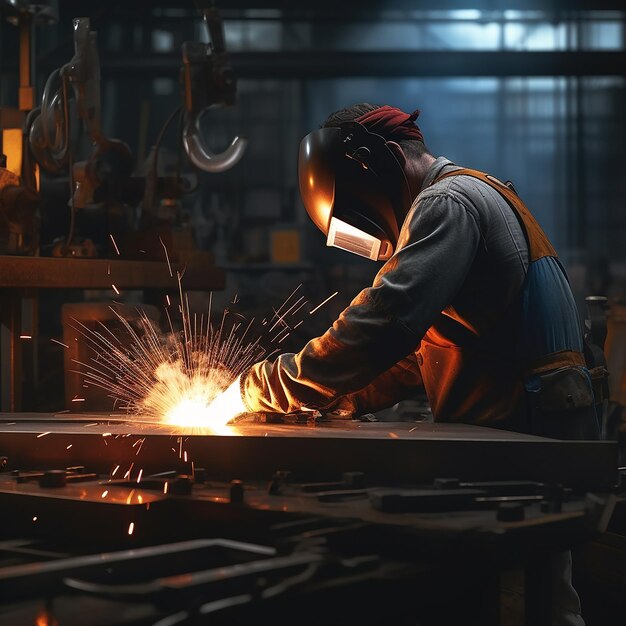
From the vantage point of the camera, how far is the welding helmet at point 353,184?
2.45 m

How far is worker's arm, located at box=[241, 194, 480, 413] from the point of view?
208 cm

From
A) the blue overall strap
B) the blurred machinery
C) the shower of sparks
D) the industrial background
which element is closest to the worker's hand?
the shower of sparks

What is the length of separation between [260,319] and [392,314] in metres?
3.59

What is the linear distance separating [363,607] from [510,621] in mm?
1574

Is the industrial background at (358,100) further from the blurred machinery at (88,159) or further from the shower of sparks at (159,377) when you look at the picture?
the shower of sparks at (159,377)

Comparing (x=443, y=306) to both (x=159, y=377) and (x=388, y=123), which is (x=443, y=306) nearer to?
(x=388, y=123)

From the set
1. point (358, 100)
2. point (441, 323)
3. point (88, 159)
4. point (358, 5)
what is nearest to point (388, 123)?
point (441, 323)

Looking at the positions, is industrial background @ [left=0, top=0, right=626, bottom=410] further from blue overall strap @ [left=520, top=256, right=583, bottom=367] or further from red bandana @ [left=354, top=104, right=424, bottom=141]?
blue overall strap @ [left=520, top=256, right=583, bottom=367]

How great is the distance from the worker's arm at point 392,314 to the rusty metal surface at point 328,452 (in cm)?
11

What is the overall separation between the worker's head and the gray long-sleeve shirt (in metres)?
0.11

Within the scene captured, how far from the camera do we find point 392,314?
2072 mm

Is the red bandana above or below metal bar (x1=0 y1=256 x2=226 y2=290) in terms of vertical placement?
above

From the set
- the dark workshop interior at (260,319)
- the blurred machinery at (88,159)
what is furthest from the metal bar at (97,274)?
the blurred machinery at (88,159)

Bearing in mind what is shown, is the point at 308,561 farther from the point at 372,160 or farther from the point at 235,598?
the point at 372,160
